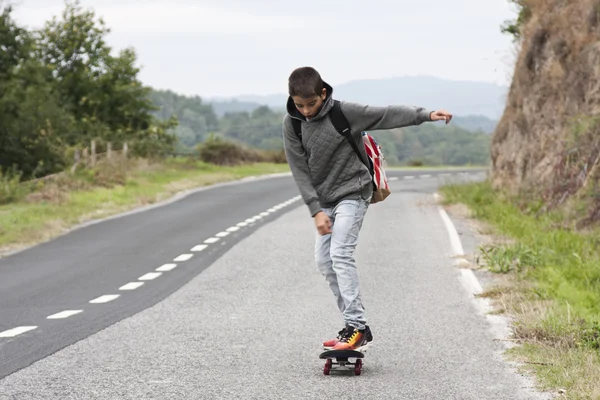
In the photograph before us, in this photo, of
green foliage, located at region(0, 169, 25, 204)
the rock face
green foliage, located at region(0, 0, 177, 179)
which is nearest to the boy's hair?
the rock face

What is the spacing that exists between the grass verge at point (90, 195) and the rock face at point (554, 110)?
864 centimetres

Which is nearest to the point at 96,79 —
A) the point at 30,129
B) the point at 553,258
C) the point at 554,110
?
the point at 30,129

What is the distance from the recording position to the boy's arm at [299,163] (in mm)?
7539

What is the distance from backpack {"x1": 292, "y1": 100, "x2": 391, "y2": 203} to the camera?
24.3ft

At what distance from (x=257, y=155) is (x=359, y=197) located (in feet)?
179

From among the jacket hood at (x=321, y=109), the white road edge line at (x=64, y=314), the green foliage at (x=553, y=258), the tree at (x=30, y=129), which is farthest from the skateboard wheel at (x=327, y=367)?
the tree at (x=30, y=129)

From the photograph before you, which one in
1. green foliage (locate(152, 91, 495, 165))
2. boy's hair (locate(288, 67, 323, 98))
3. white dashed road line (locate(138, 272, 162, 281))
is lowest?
green foliage (locate(152, 91, 495, 165))

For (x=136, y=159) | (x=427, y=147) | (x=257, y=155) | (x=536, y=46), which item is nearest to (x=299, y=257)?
(x=536, y=46)

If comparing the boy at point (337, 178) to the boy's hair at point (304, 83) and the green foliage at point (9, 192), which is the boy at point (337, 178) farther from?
the green foliage at point (9, 192)

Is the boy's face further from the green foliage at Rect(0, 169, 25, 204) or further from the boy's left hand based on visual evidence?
the green foliage at Rect(0, 169, 25, 204)

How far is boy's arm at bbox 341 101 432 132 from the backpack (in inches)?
1.6

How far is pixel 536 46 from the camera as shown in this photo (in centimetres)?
2494

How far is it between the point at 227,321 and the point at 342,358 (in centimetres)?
272

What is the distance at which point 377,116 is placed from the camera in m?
7.39
